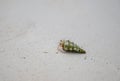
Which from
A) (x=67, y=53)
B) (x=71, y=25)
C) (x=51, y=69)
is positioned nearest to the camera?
(x=51, y=69)

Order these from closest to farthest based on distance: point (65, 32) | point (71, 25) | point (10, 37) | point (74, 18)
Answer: point (10, 37) < point (65, 32) < point (71, 25) < point (74, 18)

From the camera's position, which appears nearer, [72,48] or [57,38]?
[72,48]

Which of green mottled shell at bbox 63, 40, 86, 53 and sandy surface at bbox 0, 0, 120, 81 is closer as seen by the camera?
sandy surface at bbox 0, 0, 120, 81

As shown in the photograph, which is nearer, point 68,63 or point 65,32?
point 68,63

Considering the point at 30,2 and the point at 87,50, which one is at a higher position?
the point at 30,2

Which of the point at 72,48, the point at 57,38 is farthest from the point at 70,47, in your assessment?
the point at 57,38

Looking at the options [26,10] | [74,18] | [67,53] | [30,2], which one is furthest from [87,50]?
[30,2]

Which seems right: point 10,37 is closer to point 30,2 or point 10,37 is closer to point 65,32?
point 65,32

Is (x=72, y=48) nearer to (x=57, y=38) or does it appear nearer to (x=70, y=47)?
(x=70, y=47)
